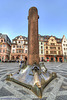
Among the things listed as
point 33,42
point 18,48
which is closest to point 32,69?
point 33,42

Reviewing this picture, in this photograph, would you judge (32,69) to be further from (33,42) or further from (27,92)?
(33,42)

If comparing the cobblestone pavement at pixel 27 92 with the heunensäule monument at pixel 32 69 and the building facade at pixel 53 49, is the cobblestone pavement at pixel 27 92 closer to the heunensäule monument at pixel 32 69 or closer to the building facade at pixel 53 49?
the heunensäule monument at pixel 32 69

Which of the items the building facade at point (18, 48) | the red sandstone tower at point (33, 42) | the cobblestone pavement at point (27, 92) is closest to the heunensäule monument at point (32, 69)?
the red sandstone tower at point (33, 42)

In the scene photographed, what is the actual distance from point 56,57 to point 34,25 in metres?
35.5

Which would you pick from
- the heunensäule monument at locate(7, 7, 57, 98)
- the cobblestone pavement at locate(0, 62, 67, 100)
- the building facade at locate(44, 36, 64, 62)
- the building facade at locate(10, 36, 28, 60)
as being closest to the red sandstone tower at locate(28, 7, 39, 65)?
the heunensäule monument at locate(7, 7, 57, 98)

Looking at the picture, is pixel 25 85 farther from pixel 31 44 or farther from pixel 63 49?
pixel 63 49

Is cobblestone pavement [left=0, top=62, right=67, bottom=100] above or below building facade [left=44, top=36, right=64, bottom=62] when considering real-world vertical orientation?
below

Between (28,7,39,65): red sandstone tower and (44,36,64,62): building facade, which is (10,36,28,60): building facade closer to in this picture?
(44,36,64,62): building facade

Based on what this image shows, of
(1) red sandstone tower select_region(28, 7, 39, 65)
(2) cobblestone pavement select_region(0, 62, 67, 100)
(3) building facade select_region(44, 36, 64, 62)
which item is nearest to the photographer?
(2) cobblestone pavement select_region(0, 62, 67, 100)

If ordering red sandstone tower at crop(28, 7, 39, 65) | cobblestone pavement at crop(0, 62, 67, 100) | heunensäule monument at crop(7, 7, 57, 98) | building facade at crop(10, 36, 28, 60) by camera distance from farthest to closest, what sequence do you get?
1. building facade at crop(10, 36, 28, 60)
2. red sandstone tower at crop(28, 7, 39, 65)
3. heunensäule monument at crop(7, 7, 57, 98)
4. cobblestone pavement at crop(0, 62, 67, 100)

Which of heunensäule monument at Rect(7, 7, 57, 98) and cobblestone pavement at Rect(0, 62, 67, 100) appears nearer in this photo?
cobblestone pavement at Rect(0, 62, 67, 100)

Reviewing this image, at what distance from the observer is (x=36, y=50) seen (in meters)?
4.25

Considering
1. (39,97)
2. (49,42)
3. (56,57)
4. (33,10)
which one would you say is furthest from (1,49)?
(39,97)

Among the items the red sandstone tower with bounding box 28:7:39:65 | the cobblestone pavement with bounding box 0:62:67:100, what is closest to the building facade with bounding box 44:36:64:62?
the red sandstone tower with bounding box 28:7:39:65
